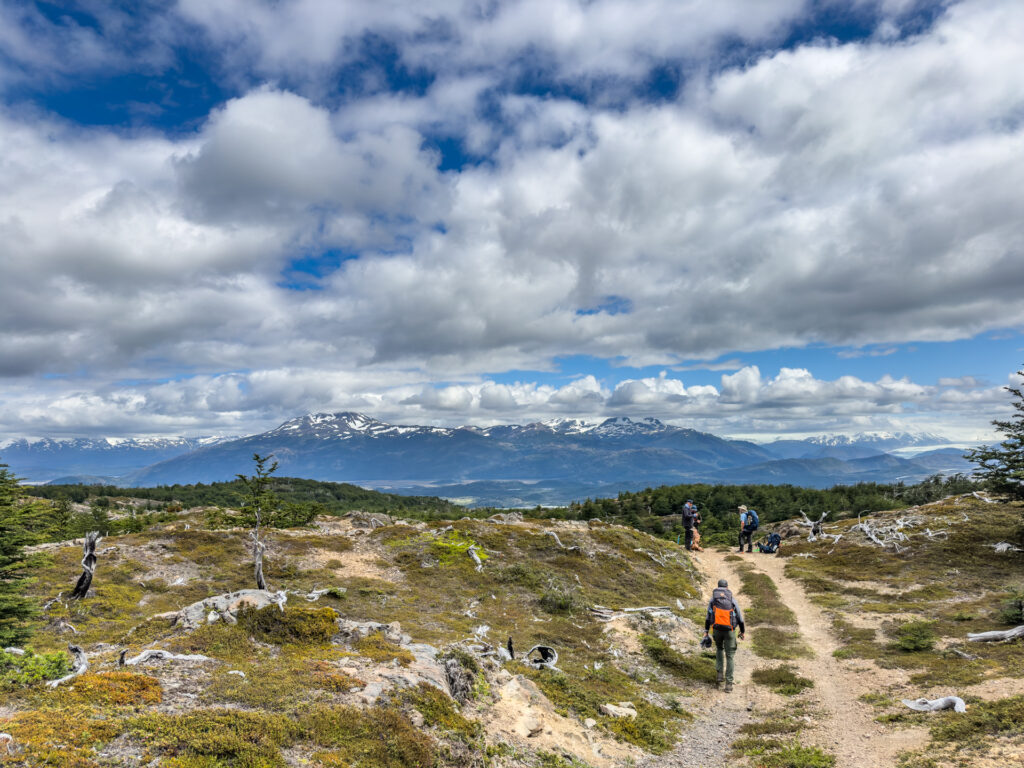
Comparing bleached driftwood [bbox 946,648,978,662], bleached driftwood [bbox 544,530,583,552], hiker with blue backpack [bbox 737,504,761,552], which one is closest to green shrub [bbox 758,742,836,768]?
bleached driftwood [bbox 946,648,978,662]

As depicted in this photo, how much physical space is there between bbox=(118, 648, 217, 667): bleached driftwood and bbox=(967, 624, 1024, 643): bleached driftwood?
25264 mm

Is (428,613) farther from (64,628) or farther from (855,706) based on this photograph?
(855,706)

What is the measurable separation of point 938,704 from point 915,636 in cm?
830

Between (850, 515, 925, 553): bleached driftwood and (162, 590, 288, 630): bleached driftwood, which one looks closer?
(162, 590, 288, 630): bleached driftwood

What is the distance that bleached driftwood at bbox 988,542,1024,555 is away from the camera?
97.9 ft

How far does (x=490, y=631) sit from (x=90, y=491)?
16323cm

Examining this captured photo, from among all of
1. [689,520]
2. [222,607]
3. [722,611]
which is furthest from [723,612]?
[689,520]

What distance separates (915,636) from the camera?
1886 cm

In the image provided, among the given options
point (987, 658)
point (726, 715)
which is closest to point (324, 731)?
point (726, 715)

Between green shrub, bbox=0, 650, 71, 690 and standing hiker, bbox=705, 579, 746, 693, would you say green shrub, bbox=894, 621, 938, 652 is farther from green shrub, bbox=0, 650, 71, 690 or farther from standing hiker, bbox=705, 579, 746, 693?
green shrub, bbox=0, 650, 71, 690

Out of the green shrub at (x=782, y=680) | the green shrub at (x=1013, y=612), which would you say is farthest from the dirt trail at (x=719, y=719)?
the green shrub at (x=1013, y=612)

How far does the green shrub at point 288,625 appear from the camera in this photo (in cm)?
1420

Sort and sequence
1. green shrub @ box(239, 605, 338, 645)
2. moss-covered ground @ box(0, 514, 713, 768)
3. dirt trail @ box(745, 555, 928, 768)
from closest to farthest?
moss-covered ground @ box(0, 514, 713, 768) → dirt trail @ box(745, 555, 928, 768) → green shrub @ box(239, 605, 338, 645)

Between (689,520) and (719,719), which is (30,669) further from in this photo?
(689,520)
